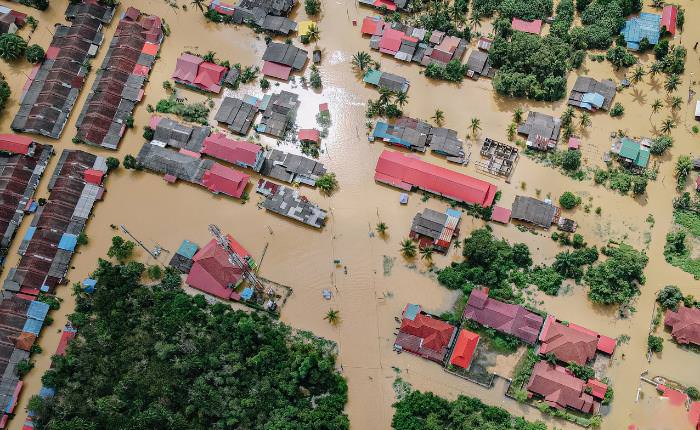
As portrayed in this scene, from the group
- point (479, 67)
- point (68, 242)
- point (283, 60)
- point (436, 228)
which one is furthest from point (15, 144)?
point (479, 67)

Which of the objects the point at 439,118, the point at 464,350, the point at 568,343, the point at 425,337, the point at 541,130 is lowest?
the point at 425,337

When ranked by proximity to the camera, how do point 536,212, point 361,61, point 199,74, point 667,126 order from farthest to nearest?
point 199,74 < point 361,61 < point 667,126 < point 536,212

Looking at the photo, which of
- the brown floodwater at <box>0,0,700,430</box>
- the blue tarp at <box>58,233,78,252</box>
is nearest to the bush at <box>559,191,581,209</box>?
the brown floodwater at <box>0,0,700,430</box>

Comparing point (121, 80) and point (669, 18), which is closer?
point (669, 18)

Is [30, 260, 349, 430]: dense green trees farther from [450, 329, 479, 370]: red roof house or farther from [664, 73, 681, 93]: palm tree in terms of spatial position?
[664, 73, 681, 93]: palm tree

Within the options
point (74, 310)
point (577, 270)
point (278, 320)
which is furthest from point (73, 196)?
point (577, 270)

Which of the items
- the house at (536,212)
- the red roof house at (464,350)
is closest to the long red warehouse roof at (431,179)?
the house at (536,212)

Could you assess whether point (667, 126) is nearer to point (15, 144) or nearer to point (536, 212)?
point (536, 212)
